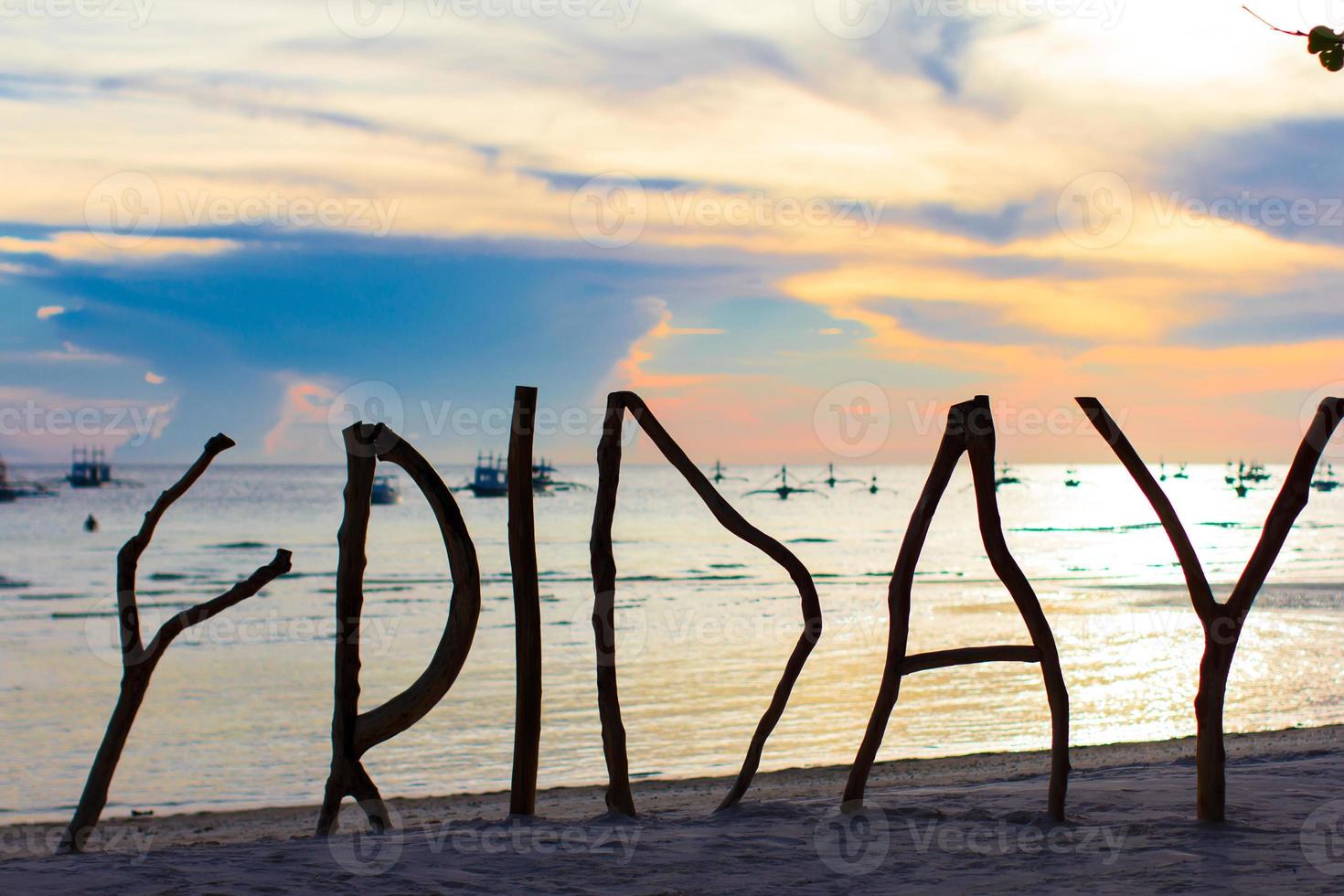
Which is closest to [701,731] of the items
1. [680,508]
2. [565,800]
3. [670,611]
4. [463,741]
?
[463,741]

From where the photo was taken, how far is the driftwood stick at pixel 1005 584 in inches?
204

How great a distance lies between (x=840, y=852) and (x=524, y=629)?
1.79 meters

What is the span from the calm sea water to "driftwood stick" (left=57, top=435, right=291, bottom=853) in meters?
4.33

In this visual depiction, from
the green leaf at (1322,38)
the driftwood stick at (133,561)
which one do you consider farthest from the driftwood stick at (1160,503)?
the driftwood stick at (133,561)

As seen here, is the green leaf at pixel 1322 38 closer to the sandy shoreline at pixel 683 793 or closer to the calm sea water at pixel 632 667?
the sandy shoreline at pixel 683 793

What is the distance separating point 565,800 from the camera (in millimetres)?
8711

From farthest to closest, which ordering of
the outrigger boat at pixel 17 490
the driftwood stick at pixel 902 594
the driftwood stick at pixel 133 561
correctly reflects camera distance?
the outrigger boat at pixel 17 490
the driftwood stick at pixel 133 561
the driftwood stick at pixel 902 594

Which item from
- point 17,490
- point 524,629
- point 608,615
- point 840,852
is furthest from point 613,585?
Result: point 17,490

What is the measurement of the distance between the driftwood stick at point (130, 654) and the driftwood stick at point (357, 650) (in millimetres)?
372

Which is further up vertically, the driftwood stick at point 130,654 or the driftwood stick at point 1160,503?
the driftwood stick at point 1160,503

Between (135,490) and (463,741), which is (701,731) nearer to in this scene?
(463,741)

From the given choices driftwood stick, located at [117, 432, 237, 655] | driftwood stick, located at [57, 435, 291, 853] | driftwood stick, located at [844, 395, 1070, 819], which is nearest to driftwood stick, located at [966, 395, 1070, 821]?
driftwood stick, located at [844, 395, 1070, 819]

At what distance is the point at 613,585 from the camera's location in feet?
18.0

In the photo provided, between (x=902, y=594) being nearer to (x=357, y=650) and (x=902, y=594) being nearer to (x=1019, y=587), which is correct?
(x=1019, y=587)
